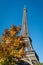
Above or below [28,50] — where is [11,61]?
below

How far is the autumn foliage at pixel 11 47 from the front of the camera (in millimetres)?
41947

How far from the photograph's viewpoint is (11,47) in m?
43.7

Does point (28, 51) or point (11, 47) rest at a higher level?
point (28, 51)

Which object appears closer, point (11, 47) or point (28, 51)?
point (11, 47)

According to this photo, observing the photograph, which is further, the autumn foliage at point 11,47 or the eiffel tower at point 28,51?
the eiffel tower at point 28,51

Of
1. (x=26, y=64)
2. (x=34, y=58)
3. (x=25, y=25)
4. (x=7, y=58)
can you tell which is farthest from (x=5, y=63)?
(x=25, y=25)

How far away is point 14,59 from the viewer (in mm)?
43094

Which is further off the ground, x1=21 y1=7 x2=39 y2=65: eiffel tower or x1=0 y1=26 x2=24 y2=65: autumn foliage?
x1=21 y1=7 x2=39 y2=65: eiffel tower

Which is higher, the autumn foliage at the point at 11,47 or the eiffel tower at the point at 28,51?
the eiffel tower at the point at 28,51

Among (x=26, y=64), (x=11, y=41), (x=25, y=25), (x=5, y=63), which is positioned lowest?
(x=5, y=63)

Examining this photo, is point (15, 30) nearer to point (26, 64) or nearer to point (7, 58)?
point (7, 58)

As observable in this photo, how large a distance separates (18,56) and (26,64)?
18.0m

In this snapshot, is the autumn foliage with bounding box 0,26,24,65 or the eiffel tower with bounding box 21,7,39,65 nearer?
the autumn foliage with bounding box 0,26,24,65

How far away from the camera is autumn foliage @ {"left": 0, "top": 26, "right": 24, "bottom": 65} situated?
41947 millimetres
